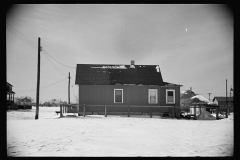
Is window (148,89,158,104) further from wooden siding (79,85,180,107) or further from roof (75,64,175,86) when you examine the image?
roof (75,64,175,86)

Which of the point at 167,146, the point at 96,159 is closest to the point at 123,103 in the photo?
the point at 167,146

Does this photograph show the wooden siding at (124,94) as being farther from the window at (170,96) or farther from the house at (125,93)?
the window at (170,96)

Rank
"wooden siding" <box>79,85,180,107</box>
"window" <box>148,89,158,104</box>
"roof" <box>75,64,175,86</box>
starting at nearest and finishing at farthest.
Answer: "wooden siding" <box>79,85,180,107</box> < "window" <box>148,89,158,104</box> < "roof" <box>75,64,175,86</box>

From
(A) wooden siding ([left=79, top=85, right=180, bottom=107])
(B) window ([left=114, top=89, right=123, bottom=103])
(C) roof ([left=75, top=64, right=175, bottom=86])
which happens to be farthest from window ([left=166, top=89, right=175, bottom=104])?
(B) window ([left=114, top=89, right=123, bottom=103])

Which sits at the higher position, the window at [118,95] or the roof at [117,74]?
the roof at [117,74]

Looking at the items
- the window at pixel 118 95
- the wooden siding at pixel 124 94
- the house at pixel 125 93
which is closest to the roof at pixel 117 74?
the house at pixel 125 93

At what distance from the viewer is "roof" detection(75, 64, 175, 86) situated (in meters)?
22.8

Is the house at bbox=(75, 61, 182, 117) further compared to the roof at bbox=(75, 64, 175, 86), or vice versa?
the roof at bbox=(75, 64, 175, 86)

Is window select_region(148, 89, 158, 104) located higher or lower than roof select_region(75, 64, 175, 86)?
lower

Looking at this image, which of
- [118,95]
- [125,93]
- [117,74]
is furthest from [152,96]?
[117,74]

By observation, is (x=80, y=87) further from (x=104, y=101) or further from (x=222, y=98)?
(x=222, y=98)

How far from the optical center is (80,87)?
22.2 m

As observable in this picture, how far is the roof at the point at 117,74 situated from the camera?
22.8 m
